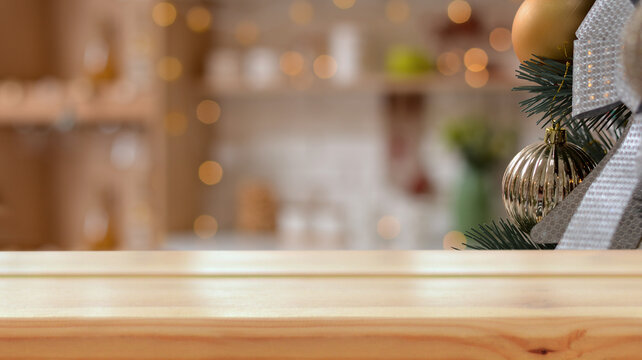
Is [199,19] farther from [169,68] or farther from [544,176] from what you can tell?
[544,176]

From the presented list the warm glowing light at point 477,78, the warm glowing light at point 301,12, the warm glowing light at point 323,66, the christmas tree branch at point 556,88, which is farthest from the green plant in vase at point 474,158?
the christmas tree branch at point 556,88

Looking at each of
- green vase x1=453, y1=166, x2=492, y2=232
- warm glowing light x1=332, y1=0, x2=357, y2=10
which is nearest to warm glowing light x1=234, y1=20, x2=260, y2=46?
warm glowing light x1=332, y1=0, x2=357, y2=10

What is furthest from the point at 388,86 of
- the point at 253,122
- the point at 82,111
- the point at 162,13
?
the point at 82,111

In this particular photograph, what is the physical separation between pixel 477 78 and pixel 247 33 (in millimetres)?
1093

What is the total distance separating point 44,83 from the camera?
9.00ft

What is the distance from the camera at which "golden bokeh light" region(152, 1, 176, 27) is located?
8.32ft

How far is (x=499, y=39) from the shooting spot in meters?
2.75

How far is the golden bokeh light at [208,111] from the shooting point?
286 centimetres

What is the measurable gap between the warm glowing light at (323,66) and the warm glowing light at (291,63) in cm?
6

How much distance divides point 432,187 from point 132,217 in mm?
1411

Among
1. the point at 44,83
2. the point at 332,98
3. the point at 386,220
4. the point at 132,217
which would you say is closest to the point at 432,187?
the point at 386,220

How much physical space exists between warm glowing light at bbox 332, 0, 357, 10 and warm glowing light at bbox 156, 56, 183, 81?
779 millimetres

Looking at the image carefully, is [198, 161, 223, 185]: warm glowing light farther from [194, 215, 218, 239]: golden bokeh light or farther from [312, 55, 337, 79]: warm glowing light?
[312, 55, 337, 79]: warm glowing light

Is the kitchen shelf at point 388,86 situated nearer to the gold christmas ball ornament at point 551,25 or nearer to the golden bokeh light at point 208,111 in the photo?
the golden bokeh light at point 208,111
